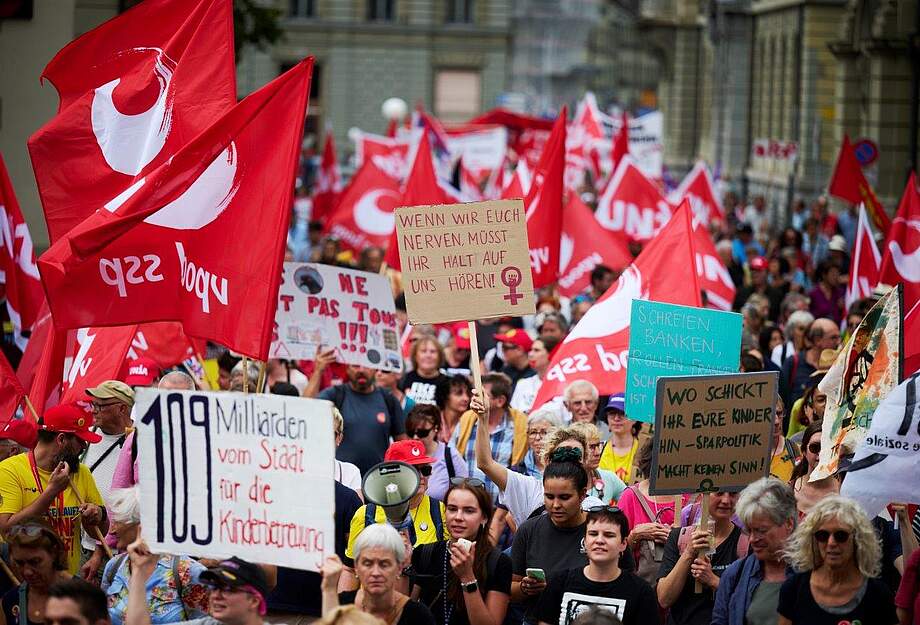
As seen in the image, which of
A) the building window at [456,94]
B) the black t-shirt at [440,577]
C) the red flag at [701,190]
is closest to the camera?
the black t-shirt at [440,577]

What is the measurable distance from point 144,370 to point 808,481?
5126mm

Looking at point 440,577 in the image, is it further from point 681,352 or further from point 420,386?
point 420,386

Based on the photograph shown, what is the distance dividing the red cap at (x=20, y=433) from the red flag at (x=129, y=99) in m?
0.98

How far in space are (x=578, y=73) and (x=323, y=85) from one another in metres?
51.1

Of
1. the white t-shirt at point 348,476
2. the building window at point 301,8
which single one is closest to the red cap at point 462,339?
the white t-shirt at point 348,476

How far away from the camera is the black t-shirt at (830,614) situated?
6.13 meters

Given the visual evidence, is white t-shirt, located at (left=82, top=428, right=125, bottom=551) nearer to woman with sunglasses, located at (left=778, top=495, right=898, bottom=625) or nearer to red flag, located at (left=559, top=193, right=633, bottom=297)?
woman with sunglasses, located at (left=778, top=495, right=898, bottom=625)

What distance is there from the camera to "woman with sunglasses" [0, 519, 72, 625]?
677 cm

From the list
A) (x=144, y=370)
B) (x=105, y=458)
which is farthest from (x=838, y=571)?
(x=144, y=370)

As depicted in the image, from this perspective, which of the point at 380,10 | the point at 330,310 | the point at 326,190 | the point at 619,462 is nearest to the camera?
the point at 619,462

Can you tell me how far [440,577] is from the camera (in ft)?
23.1

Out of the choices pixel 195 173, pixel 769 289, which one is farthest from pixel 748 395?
pixel 769 289

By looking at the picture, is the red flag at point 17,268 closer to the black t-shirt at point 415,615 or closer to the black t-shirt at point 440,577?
the black t-shirt at point 440,577

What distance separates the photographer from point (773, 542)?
6.58 metres
